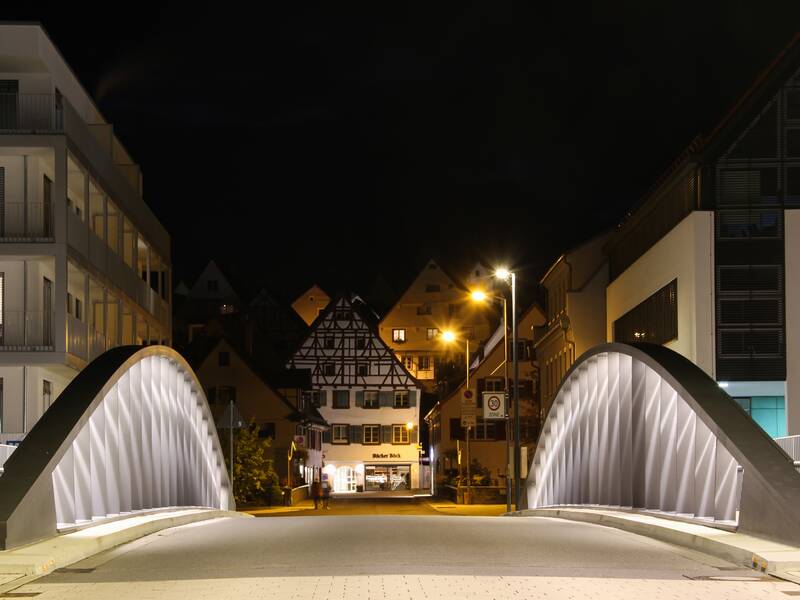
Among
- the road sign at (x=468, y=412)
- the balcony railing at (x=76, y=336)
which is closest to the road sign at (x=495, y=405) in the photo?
the road sign at (x=468, y=412)

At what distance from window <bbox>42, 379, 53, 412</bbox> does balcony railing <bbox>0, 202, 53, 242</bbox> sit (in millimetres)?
4107

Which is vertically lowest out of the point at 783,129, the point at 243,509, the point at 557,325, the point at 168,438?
the point at 243,509

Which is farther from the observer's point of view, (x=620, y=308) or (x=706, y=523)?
(x=620, y=308)

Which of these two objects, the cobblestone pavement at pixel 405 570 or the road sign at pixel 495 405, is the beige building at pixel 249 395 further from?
the cobblestone pavement at pixel 405 570

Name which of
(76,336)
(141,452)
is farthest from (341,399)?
(141,452)

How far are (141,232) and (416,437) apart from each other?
171 ft

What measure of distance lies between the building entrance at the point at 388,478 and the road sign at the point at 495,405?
5766cm

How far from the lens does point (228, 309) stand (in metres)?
130

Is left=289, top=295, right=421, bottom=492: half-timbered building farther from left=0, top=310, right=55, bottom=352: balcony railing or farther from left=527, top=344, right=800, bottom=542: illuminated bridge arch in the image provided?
left=527, top=344, right=800, bottom=542: illuminated bridge arch

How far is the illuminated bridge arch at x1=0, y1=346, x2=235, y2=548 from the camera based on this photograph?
1534cm

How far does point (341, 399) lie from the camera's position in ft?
334

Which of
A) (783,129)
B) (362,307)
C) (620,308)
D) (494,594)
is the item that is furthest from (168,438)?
(362,307)

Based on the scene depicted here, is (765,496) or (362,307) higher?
(362,307)

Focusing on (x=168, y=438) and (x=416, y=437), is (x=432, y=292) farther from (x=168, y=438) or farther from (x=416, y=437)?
(x=168, y=438)
